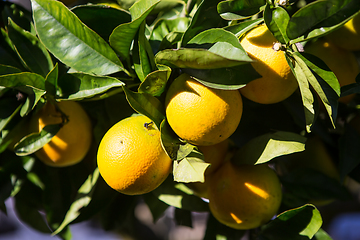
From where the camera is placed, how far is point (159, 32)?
920mm

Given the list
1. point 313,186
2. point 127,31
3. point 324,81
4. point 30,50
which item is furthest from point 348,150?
point 30,50

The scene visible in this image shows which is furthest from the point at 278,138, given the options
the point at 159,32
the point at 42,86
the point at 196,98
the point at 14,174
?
the point at 14,174

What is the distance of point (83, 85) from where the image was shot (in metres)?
0.84

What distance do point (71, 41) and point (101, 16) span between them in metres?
0.11

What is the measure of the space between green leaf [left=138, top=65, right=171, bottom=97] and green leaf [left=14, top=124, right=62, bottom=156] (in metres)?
0.32

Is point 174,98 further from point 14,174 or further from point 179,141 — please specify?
point 14,174

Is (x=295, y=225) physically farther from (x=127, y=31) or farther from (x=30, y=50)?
(x=30, y=50)

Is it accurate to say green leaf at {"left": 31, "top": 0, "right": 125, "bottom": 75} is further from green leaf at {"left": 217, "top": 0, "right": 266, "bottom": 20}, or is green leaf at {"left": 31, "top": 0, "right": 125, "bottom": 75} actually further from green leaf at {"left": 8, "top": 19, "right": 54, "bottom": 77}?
green leaf at {"left": 217, "top": 0, "right": 266, "bottom": 20}

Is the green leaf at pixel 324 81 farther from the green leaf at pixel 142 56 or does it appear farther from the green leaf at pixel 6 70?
the green leaf at pixel 6 70

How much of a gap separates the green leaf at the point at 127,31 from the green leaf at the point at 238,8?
0.49 ft

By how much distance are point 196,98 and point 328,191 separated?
0.59 m

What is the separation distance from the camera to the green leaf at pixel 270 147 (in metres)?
0.80

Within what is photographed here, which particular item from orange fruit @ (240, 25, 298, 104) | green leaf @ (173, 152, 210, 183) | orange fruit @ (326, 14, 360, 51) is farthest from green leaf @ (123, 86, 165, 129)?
orange fruit @ (326, 14, 360, 51)

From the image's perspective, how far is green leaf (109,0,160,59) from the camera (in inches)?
30.0
